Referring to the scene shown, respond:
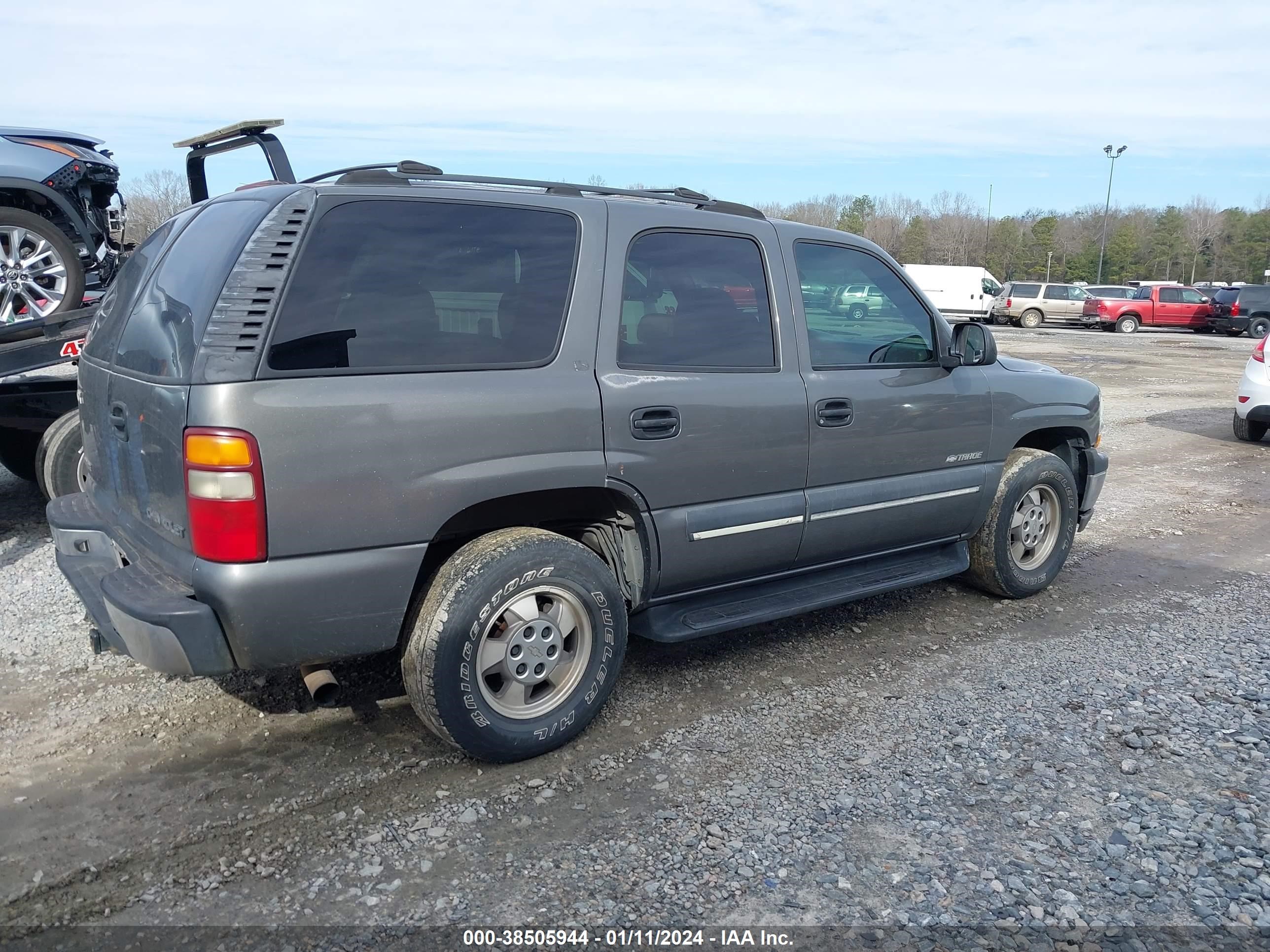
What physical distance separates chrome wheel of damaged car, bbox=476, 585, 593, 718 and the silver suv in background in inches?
1402

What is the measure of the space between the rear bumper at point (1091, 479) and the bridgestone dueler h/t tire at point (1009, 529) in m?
0.11

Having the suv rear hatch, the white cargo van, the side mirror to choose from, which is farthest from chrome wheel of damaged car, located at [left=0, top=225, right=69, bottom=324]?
the white cargo van

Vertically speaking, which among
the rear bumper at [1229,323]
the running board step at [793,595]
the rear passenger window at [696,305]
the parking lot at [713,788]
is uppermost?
the rear passenger window at [696,305]

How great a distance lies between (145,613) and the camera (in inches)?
119

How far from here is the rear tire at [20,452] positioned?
6785mm

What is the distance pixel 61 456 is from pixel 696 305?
4.27 m

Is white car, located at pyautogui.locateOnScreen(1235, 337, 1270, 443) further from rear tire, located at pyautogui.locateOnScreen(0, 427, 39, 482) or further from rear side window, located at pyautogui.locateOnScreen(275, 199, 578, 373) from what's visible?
rear tire, located at pyautogui.locateOnScreen(0, 427, 39, 482)

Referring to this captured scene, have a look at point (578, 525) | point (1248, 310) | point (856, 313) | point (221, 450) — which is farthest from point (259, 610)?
point (1248, 310)

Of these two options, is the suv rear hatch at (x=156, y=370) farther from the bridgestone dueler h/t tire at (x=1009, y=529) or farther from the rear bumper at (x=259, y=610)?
the bridgestone dueler h/t tire at (x=1009, y=529)

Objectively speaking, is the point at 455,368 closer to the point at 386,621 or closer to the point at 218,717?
the point at 386,621

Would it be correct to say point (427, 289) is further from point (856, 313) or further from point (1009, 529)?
point (1009, 529)

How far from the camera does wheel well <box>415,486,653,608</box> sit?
11.4ft

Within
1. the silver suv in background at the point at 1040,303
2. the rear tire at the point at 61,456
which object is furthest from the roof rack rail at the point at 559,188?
the silver suv in background at the point at 1040,303

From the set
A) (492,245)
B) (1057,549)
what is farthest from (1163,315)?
(492,245)
